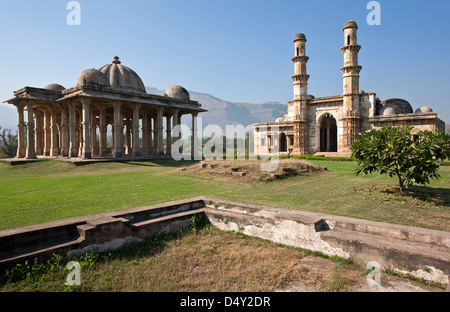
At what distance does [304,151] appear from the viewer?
121ft

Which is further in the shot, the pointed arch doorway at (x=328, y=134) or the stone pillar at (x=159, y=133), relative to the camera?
the pointed arch doorway at (x=328, y=134)

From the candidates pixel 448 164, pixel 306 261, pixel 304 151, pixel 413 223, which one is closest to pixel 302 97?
pixel 304 151

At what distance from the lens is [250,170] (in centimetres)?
1468

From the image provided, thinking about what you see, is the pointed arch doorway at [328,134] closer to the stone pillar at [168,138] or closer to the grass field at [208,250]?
the stone pillar at [168,138]

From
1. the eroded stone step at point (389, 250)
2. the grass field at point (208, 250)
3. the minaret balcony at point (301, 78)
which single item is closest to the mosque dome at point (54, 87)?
the grass field at point (208, 250)

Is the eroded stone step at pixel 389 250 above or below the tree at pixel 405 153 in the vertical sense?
below

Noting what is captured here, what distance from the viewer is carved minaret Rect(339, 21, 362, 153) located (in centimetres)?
3241

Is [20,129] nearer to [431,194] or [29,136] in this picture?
[29,136]

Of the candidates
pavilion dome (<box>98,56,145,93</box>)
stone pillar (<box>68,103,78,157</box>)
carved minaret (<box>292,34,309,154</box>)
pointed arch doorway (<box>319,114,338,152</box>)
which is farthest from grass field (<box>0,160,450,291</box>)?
pointed arch doorway (<box>319,114,338,152</box>)

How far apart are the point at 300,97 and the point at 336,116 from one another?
5.34 m

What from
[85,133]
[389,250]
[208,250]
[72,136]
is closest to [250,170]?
[208,250]

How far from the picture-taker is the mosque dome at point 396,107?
1272 inches

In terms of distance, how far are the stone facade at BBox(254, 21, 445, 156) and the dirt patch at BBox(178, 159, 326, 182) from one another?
18749 millimetres

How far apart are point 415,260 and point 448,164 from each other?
21465mm
